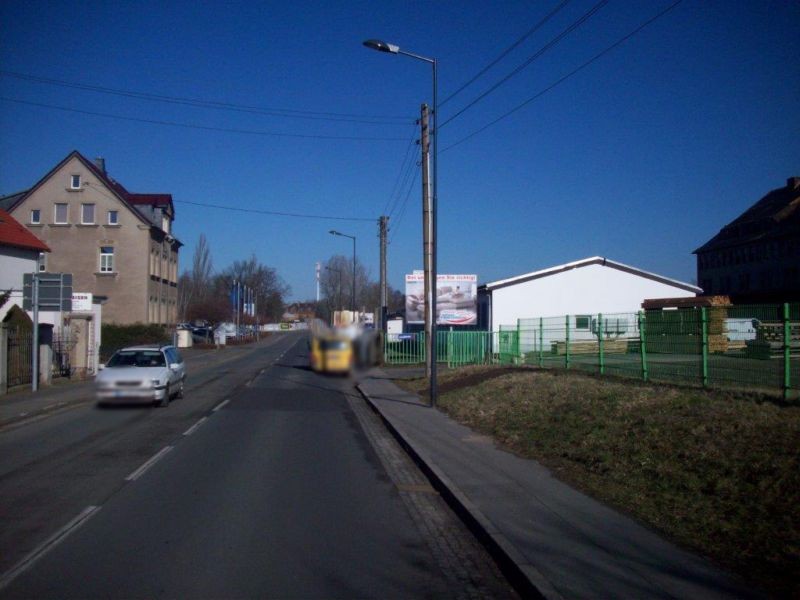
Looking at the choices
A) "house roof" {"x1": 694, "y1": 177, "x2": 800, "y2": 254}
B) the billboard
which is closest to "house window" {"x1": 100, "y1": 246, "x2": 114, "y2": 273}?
"house roof" {"x1": 694, "y1": 177, "x2": 800, "y2": 254}

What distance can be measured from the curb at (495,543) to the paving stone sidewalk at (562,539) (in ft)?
0.04

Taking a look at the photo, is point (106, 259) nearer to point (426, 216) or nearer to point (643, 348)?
point (643, 348)

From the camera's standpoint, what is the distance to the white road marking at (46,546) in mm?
7016

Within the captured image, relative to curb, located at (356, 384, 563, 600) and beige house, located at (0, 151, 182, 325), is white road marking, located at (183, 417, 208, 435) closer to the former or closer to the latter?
curb, located at (356, 384, 563, 600)

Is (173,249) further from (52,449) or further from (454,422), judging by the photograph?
(454,422)

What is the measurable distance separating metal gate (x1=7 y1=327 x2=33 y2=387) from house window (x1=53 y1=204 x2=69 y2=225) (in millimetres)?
21241

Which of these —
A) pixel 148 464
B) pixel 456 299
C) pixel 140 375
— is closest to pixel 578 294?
pixel 456 299

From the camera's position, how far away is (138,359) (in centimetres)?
362

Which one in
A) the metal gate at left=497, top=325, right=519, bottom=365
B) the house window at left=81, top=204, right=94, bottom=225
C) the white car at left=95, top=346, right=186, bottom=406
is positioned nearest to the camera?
the white car at left=95, top=346, right=186, bottom=406

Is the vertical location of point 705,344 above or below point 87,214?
below

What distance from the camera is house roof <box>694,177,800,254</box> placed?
14.5m

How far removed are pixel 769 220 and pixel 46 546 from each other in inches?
709

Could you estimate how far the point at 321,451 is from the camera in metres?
15.3

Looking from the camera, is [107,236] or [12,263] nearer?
[107,236]
